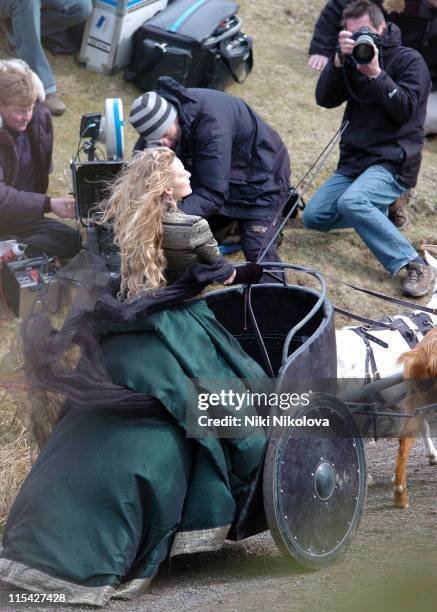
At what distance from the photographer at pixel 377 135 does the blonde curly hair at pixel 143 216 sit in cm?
333

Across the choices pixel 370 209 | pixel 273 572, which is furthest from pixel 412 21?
pixel 273 572

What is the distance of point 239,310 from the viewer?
4.96 metres

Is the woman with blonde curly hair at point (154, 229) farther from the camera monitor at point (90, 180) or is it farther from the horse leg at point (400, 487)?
the camera monitor at point (90, 180)

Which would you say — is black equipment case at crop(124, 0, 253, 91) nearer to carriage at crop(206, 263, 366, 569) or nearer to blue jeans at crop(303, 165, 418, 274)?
blue jeans at crop(303, 165, 418, 274)

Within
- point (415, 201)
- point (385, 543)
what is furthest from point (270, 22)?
point (385, 543)

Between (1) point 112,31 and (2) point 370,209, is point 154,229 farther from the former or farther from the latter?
(1) point 112,31

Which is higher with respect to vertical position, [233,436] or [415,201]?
[233,436]

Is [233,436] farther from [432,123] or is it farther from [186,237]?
[432,123]

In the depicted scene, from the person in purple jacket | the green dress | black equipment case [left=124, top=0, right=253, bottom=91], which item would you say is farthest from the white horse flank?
black equipment case [left=124, top=0, right=253, bottom=91]

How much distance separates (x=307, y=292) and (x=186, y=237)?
88 centimetres

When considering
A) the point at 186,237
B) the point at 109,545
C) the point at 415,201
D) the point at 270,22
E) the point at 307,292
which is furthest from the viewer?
the point at 270,22

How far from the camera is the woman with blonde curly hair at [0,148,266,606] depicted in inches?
156

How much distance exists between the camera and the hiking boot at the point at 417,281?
7.65 meters

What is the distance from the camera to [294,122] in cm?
960
